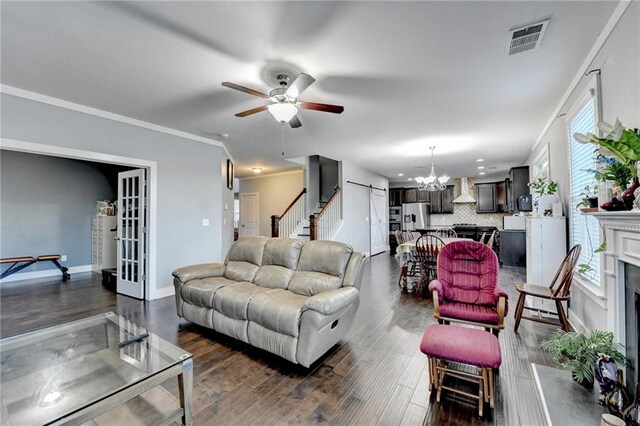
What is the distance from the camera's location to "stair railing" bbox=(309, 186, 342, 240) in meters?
6.13

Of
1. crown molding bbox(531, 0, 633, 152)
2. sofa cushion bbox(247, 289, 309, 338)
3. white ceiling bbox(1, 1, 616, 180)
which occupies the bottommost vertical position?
sofa cushion bbox(247, 289, 309, 338)

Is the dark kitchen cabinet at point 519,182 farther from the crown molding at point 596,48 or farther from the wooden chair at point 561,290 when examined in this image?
the wooden chair at point 561,290

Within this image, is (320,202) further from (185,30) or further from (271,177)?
(185,30)

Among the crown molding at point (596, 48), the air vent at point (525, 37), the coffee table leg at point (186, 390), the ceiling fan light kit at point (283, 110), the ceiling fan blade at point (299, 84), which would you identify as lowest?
the coffee table leg at point (186, 390)

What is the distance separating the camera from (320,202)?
8039 millimetres

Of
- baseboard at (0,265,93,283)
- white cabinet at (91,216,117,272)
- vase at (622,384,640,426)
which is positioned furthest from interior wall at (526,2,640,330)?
baseboard at (0,265,93,283)

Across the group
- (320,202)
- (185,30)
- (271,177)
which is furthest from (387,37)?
(271,177)

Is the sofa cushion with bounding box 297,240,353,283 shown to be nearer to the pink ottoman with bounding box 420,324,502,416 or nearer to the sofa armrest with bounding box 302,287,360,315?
the sofa armrest with bounding box 302,287,360,315

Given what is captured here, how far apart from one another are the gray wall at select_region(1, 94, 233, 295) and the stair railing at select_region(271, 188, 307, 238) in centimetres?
124

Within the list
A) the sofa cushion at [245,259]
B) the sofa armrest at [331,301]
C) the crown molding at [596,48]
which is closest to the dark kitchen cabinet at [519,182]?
the crown molding at [596,48]

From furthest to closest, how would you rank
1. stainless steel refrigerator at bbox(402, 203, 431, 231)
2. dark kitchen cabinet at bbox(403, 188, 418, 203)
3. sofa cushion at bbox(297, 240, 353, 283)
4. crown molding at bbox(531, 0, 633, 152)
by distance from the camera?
1. dark kitchen cabinet at bbox(403, 188, 418, 203)
2. stainless steel refrigerator at bbox(402, 203, 431, 231)
3. sofa cushion at bbox(297, 240, 353, 283)
4. crown molding at bbox(531, 0, 633, 152)

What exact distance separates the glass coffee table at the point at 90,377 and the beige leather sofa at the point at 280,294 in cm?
70

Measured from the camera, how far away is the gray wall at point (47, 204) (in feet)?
18.1

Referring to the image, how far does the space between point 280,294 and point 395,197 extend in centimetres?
947
